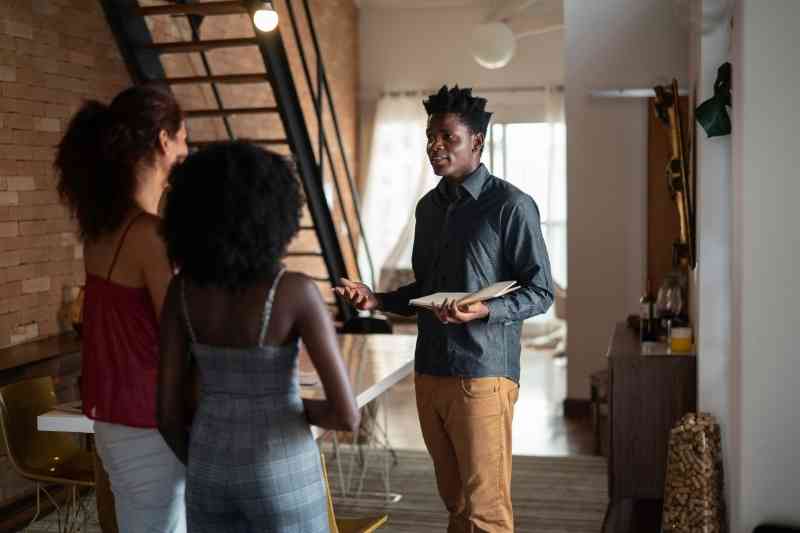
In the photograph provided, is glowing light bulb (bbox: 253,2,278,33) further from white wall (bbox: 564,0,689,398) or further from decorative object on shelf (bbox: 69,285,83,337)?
white wall (bbox: 564,0,689,398)

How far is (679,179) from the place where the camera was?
497 centimetres

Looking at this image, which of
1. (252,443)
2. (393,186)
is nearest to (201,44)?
(252,443)

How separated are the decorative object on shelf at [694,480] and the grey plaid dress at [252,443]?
2.16 meters

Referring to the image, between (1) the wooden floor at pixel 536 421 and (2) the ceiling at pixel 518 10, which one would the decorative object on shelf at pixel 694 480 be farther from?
(2) the ceiling at pixel 518 10

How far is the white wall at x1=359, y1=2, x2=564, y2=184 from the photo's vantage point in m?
10.2

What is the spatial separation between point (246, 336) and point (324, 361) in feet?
0.51

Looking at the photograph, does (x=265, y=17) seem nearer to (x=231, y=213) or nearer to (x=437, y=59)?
(x=231, y=213)

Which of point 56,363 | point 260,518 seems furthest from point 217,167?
point 56,363

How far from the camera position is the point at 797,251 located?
3.12 m

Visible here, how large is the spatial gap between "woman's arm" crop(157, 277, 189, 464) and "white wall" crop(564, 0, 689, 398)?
5.04 meters

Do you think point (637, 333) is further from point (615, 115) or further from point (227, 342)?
point (227, 342)

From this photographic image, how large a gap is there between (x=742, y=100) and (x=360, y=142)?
7937 mm

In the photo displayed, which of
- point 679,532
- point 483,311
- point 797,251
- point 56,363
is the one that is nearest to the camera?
point 483,311

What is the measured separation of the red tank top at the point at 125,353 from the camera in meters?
2.22
